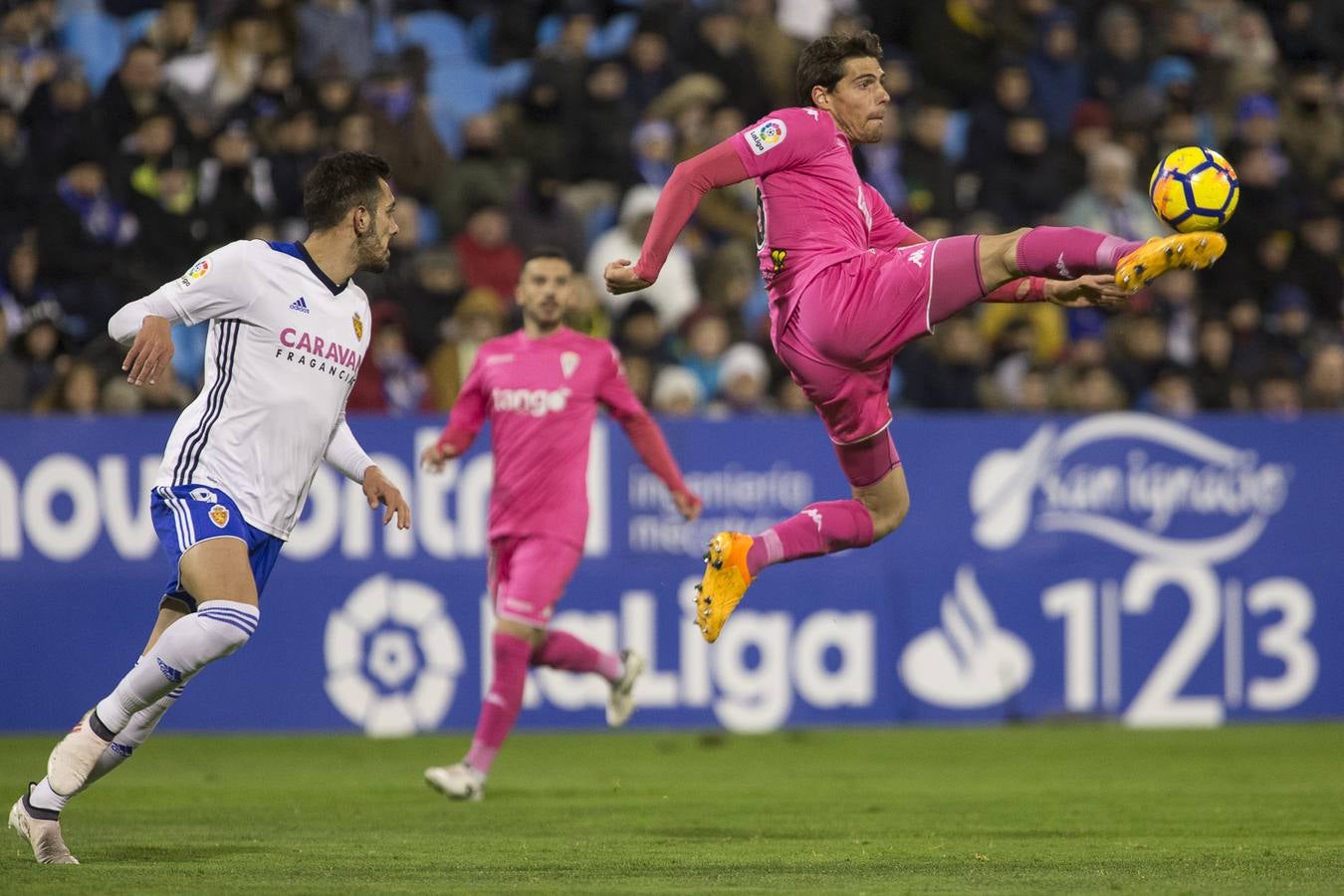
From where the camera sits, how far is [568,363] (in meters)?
10.1

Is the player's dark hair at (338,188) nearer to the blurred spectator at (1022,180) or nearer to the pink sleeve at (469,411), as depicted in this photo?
the pink sleeve at (469,411)

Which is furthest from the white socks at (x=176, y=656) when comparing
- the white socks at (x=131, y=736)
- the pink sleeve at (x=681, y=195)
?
the pink sleeve at (x=681, y=195)

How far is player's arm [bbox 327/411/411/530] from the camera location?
24.4ft

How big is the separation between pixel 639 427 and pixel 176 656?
150 inches

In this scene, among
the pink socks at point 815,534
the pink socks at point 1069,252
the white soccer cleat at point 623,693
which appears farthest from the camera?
the white soccer cleat at point 623,693

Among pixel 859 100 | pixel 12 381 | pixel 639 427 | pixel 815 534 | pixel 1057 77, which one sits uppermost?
pixel 1057 77

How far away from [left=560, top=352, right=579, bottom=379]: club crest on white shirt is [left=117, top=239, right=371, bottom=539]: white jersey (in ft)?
9.07

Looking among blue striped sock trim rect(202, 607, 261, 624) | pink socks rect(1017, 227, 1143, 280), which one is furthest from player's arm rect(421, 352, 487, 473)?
pink socks rect(1017, 227, 1143, 280)

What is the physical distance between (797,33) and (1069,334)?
388 cm

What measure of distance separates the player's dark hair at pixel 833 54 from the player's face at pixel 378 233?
173cm

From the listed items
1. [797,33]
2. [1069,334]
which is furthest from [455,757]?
[797,33]

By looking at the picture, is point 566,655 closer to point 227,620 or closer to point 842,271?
point 842,271

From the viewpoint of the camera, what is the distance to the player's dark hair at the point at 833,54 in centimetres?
779

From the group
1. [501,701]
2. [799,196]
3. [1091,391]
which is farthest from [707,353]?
[799,196]
